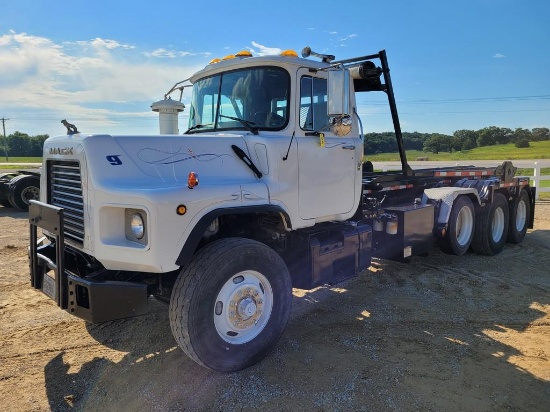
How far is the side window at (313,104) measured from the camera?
439 cm

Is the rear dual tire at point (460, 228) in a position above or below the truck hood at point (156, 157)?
below

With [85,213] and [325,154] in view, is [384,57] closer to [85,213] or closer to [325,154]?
[325,154]

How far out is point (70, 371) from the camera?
377 centimetres

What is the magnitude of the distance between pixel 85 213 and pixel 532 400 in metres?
3.60

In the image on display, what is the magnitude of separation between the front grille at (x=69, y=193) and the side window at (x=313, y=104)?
211cm

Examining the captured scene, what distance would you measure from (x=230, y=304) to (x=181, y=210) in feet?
3.03

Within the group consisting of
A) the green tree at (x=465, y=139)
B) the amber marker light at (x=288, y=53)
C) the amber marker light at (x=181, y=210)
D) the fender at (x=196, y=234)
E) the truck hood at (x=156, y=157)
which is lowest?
the fender at (x=196, y=234)

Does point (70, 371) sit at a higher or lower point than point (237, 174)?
lower

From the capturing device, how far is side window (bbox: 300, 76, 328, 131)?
173 inches

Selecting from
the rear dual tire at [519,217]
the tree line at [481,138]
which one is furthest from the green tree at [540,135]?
the rear dual tire at [519,217]

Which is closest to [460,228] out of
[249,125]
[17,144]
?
[249,125]

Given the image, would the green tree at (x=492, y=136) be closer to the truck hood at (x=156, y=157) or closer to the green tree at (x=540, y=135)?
the green tree at (x=540, y=135)

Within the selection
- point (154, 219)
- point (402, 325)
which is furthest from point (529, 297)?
point (154, 219)

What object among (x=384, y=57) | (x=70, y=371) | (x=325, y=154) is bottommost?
(x=70, y=371)
